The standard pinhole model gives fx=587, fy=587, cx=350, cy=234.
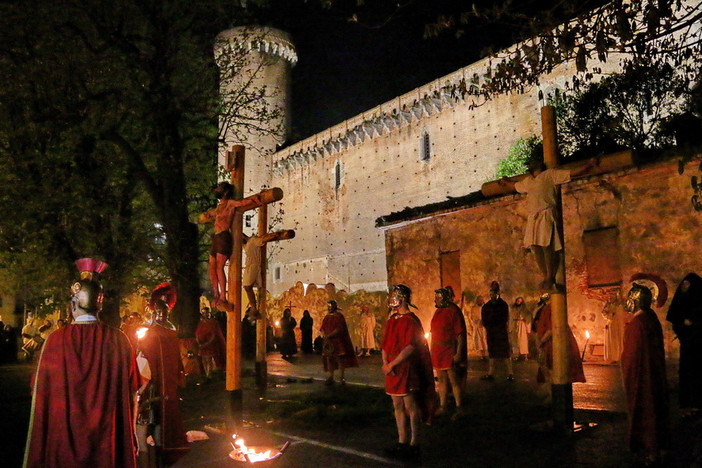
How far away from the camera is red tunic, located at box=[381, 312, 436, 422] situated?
5.68 m

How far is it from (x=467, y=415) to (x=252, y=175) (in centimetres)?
4938

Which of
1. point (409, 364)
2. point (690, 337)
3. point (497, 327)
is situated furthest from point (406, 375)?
point (497, 327)

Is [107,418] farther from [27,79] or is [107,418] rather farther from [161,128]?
[27,79]

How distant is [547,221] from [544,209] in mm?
144

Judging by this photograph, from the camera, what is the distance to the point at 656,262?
1209cm

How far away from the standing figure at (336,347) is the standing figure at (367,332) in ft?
23.2

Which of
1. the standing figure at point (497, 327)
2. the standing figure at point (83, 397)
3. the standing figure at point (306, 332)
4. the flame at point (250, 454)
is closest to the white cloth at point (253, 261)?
the standing figure at point (497, 327)

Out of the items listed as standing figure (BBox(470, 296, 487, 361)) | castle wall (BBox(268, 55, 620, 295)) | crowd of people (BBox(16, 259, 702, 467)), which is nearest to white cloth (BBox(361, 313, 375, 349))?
standing figure (BBox(470, 296, 487, 361))

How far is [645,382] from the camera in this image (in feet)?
17.2

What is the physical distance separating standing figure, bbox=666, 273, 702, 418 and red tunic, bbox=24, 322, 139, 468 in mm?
6317

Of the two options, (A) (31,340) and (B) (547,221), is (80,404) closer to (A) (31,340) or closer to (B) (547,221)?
(B) (547,221)

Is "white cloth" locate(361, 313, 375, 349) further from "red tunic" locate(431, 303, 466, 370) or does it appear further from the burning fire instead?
the burning fire

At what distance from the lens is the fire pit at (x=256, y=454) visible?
209 inches

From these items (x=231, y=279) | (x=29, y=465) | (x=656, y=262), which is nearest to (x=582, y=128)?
(x=656, y=262)
